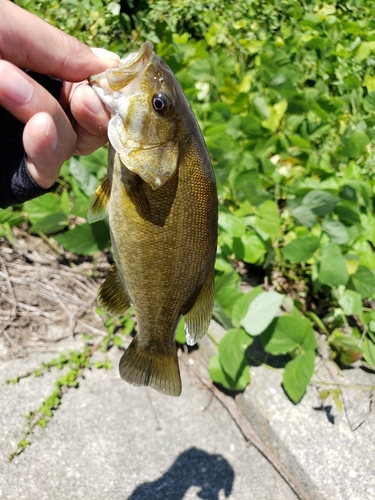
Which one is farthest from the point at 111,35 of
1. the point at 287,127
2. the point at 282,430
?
the point at 282,430

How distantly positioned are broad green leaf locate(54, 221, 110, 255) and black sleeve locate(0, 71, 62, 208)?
0.70 m

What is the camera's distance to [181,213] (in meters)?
1.30

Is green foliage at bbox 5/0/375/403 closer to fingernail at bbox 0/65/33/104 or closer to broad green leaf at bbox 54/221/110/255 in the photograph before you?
broad green leaf at bbox 54/221/110/255

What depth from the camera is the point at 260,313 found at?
232 cm

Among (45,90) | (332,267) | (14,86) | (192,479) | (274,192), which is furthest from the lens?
(274,192)

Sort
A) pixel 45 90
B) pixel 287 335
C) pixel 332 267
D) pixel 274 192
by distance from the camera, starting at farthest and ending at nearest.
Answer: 1. pixel 274 192
2. pixel 332 267
3. pixel 287 335
4. pixel 45 90

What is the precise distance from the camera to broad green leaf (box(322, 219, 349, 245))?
105 inches

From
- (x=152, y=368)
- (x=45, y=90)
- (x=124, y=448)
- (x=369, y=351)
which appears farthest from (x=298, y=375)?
(x=45, y=90)

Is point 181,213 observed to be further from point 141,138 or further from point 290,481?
point 290,481

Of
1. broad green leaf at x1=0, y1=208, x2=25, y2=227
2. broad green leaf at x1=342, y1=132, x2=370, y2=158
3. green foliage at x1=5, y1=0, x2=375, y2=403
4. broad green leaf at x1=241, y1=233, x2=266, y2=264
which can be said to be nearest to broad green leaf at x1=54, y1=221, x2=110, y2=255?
green foliage at x1=5, y1=0, x2=375, y2=403

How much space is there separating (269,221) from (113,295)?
1.31m

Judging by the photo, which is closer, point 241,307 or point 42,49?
point 42,49

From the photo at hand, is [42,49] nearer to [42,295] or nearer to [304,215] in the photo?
[42,295]

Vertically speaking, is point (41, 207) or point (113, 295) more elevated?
point (113, 295)
